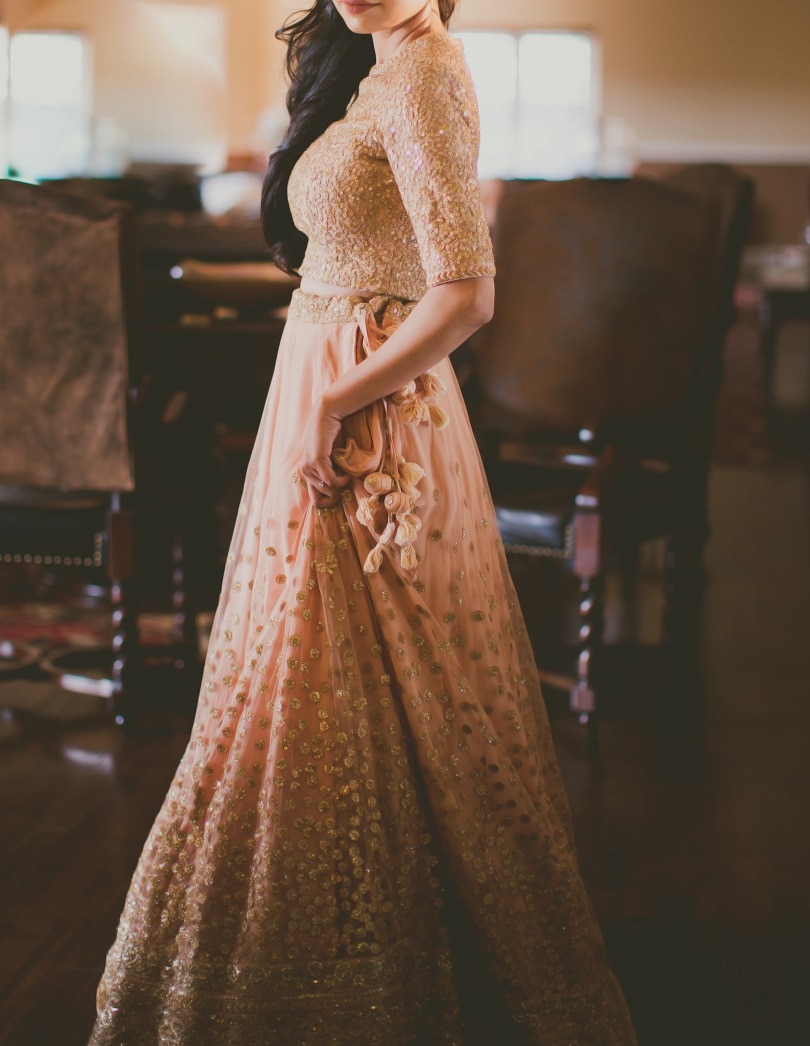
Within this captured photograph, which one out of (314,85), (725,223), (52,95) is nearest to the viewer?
(314,85)

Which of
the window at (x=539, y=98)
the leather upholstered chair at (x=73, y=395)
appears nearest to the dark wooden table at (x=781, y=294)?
the window at (x=539, y=98)

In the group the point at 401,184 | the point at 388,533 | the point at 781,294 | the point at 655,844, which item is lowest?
the point at 655,844

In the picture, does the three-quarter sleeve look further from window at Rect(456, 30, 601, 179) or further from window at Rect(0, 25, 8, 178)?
window at Rect(0, 25, 8, 178)

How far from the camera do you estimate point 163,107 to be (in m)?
13.8

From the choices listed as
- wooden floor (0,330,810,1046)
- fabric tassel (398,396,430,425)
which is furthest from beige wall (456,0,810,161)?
fabric tassel (398,396,430,425)

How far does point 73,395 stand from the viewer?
2.90 meters

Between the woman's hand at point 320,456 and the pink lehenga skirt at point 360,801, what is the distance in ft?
0.08

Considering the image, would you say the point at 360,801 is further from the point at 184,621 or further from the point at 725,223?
the point at 725,223

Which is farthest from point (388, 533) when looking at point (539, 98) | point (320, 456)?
point (539, 98)

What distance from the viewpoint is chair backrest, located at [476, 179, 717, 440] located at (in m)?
3.26

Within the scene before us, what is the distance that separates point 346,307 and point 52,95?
13.5 metres

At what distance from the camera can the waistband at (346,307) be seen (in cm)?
170

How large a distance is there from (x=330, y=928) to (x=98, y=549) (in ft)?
5.18

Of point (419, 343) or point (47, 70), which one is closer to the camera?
point (419, 343)
